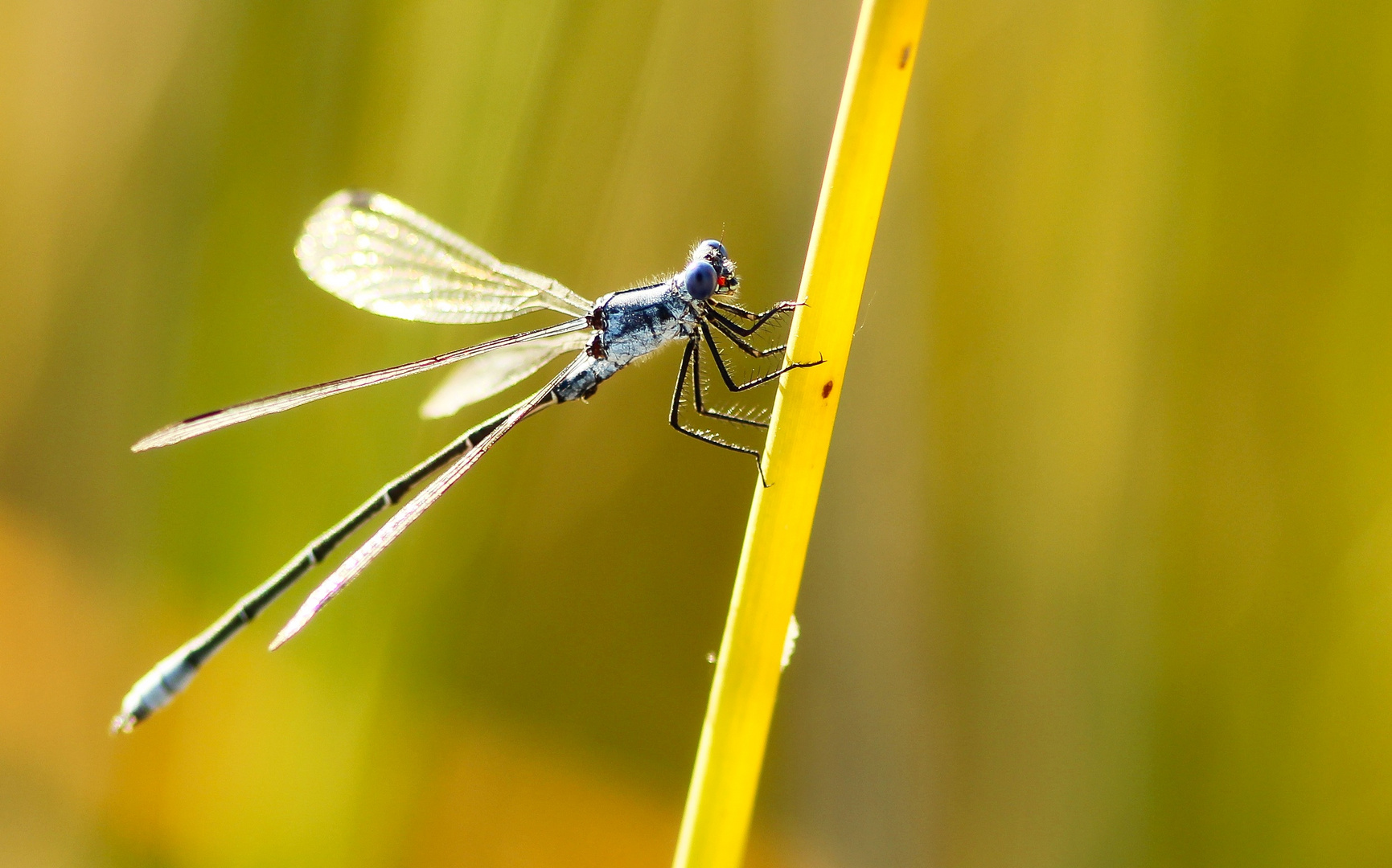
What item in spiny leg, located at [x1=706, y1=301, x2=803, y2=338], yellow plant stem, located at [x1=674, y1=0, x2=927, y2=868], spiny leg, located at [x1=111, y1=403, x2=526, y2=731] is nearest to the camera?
yellow plant stem, located at [x1=674, y1=0, x2=927, y2=868]

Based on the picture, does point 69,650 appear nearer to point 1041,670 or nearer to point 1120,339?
point 1041,670

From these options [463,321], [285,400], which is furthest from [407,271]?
[285,400]

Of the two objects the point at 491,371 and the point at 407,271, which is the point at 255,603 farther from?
the point at 407,271

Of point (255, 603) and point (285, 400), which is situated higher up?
point (285, 400)

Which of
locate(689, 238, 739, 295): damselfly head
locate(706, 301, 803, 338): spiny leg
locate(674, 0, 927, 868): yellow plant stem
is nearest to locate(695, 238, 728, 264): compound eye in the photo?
locate(689, 238, 739, 295): damselfly head

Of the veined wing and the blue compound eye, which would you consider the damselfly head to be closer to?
the blue compound eye
